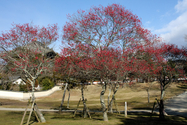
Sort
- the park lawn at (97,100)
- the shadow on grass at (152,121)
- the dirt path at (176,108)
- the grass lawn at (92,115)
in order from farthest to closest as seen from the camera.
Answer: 1. the park lawn at (97,100)
2. the dirt path at (176,108)
3. the grass lawn at (92,115)
4. the shadow on grass at (152,121)

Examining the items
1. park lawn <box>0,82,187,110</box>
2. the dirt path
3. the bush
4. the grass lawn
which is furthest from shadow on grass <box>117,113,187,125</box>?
the bush

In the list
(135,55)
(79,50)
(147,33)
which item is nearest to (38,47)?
(79,50)

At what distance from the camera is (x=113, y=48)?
1421 cm

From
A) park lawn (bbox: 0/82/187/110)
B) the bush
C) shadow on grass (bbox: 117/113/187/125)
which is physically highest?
the bush

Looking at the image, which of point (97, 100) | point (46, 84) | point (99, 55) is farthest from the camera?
point (46, 84)

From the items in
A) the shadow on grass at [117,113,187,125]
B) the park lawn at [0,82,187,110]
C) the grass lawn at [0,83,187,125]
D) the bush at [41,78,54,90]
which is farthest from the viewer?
the bush at [41,78,54,90]

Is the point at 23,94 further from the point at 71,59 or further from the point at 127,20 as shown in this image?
the point at 127,20

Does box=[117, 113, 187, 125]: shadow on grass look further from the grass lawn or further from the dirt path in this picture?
the dirt path

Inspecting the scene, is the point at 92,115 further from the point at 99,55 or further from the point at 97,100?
the point at 97,100

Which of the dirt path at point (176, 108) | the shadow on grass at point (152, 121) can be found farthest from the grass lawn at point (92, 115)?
the dirt path at point (176, 108)

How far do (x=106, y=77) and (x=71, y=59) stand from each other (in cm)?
485

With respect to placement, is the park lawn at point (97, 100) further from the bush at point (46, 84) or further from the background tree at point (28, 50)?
the background tree at point (28, 50)

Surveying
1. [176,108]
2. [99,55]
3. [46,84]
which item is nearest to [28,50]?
[99,55]

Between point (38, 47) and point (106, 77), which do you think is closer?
point (106, 77)
